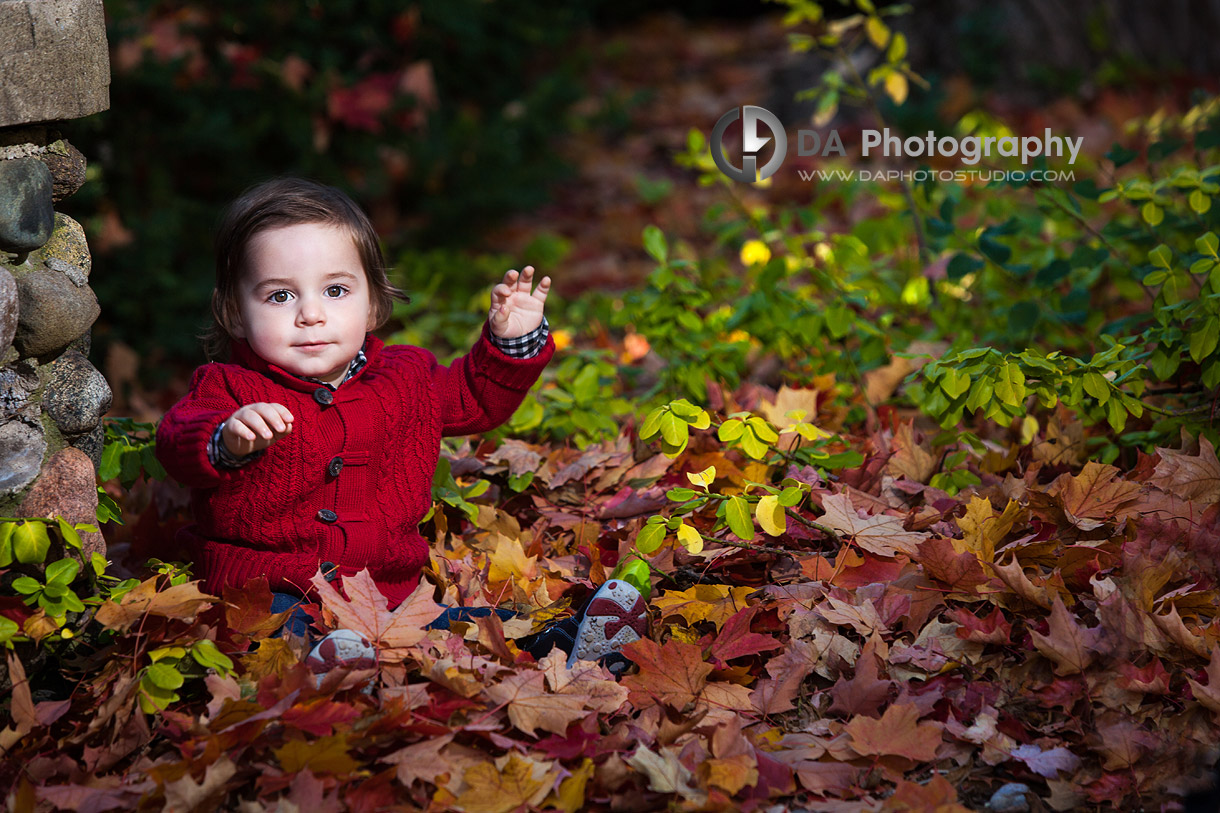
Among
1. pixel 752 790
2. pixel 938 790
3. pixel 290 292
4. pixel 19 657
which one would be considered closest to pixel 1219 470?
pixel 938 790

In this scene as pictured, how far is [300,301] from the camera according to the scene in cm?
195

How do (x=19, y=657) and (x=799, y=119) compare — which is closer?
(x=19, y=657)

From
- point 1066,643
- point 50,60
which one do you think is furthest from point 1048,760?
point 50,60

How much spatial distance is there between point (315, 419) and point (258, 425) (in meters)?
0.28

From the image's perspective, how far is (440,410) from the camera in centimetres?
216

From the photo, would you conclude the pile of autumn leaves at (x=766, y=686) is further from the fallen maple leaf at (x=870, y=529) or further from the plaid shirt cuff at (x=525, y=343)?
the plaid shirt cuff at (x=525, y=343)

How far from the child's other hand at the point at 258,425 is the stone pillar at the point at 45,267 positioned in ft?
1.21

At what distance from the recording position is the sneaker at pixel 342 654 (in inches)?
69.0

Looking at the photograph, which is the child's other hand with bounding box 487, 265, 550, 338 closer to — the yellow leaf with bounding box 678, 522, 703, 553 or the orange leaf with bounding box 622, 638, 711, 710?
the yellow leaf with bounding box 678, 522, 703, 553

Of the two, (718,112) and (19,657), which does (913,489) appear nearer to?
(19,657)

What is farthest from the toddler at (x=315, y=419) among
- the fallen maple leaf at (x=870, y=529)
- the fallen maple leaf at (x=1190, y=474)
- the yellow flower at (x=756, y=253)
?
the yellow flower at (x=756, y=253)

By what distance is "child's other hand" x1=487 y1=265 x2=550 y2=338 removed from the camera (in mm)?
2082

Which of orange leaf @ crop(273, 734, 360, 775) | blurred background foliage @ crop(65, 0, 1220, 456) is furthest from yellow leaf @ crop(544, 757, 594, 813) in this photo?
blurred background foliage @ crop(65, 0, 1220, 456)

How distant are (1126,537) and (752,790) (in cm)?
100
